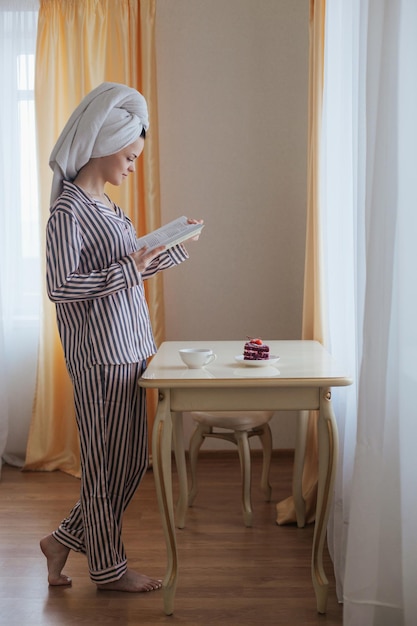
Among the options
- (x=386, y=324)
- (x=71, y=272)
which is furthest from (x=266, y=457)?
(x=386, y=324)

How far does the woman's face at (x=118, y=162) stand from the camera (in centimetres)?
233

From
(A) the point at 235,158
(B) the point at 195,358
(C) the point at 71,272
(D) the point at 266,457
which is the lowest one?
(D) the point at 266,457

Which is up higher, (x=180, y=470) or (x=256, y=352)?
(x=256, y=352)

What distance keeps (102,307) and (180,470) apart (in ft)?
→ 3.01

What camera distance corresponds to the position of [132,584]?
2387 millimetres

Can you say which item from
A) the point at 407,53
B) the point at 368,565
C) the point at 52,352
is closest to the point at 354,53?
the point at 407,53

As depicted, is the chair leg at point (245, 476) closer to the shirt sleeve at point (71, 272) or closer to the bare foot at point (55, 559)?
the bare foot at point (55, 559)

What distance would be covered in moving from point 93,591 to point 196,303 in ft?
5.88

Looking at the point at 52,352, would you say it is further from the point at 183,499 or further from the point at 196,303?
the point at 183,499

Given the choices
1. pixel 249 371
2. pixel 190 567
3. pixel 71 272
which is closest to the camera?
pixel 71 272

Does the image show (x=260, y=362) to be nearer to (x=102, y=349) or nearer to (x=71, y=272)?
(x=102, y=349)

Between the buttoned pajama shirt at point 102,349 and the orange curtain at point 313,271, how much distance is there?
0.79 metres

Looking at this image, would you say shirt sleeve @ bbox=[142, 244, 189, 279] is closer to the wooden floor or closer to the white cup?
the white cup

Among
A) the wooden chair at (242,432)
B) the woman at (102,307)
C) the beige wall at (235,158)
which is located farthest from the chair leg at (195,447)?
the beige wall at (235,158)
